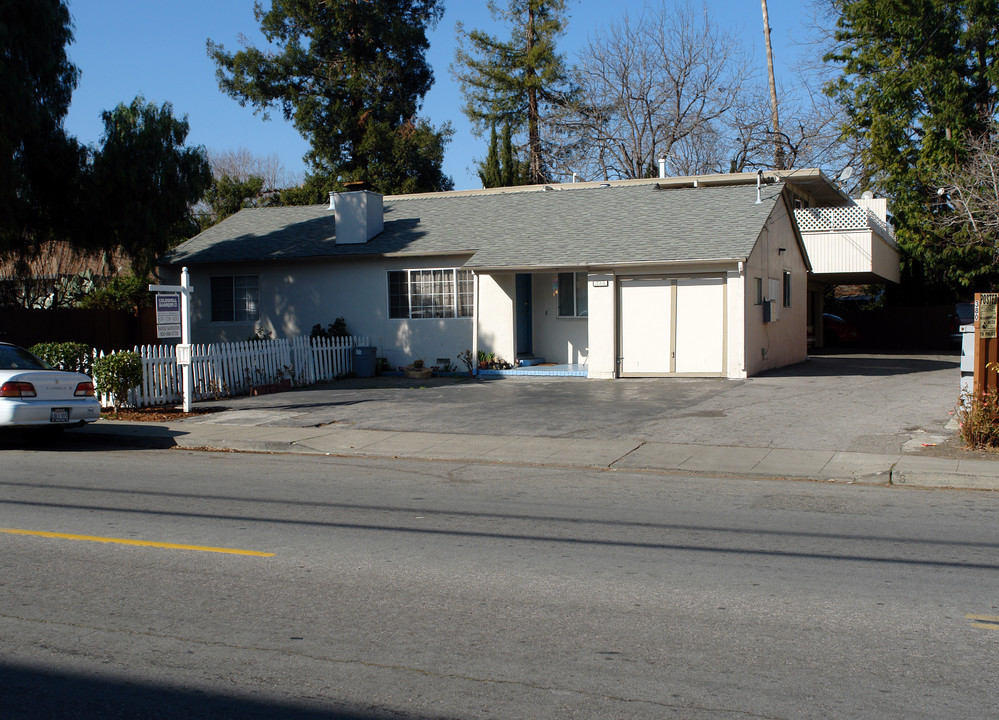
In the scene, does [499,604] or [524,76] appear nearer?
[499,604]

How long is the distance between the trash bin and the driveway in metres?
1.36

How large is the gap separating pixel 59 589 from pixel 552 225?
18931 millimetres

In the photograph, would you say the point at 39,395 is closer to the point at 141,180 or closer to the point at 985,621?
the point at 141,180

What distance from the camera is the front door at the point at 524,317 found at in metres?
23.2

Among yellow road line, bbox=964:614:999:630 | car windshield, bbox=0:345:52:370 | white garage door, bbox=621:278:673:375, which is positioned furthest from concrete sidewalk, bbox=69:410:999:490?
white garage door, bbox=621:278:673:375

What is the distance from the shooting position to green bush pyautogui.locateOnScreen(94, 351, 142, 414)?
16.5 meters

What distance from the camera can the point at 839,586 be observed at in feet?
19.9

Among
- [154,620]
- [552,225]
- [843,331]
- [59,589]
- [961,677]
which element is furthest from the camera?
[843,331]

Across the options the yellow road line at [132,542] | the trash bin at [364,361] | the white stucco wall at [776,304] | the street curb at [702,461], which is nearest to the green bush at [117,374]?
the street curb at [702,461]

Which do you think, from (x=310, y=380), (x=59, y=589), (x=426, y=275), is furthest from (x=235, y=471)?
(x=426, y=275)

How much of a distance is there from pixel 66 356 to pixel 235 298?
9.53 meters

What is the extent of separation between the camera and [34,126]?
20219 mm

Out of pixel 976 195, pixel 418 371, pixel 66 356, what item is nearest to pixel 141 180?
pixel 66 356

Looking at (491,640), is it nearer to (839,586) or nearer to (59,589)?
(839,586)
